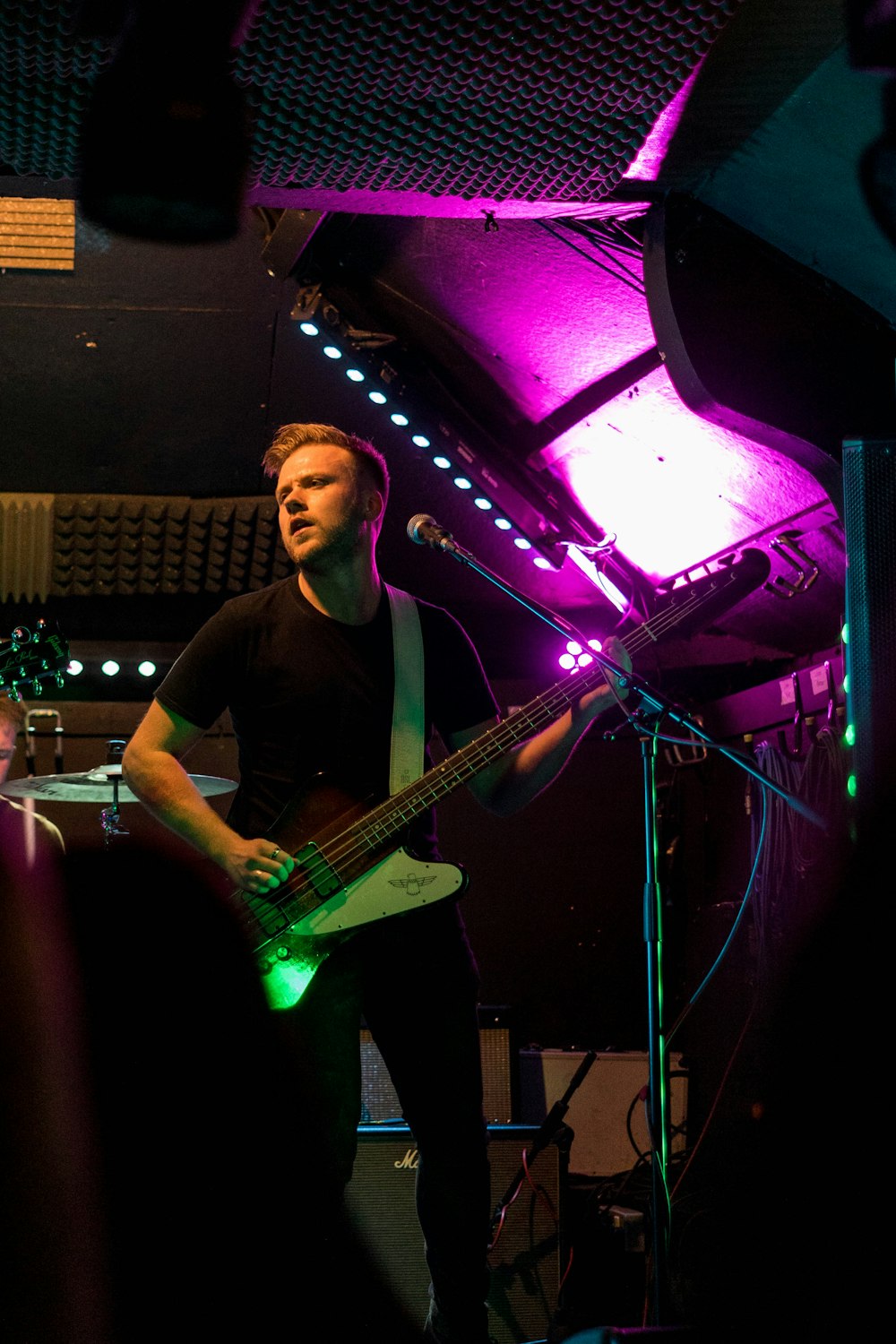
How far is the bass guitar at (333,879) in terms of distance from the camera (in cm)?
252

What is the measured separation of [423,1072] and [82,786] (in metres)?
2.22

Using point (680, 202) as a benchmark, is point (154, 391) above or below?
above

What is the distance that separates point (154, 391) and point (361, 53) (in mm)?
3700

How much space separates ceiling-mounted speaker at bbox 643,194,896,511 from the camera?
6.93 ft

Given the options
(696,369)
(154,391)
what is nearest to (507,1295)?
(696,369)

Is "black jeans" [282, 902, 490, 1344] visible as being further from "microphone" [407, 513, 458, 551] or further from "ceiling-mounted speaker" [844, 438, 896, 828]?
"ceiling-mounted speaker" [844, 438, 896, 828]

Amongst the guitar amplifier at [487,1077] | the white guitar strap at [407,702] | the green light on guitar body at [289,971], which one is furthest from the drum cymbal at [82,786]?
the green light on guitar body at [289,971]

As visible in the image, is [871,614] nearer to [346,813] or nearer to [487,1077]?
[346,813]

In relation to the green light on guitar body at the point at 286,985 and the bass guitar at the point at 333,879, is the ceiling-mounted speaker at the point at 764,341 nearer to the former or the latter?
the bass guitar at the point at 333,879

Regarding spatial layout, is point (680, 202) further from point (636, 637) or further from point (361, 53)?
point (636, 637)

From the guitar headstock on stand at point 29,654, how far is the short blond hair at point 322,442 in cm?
119

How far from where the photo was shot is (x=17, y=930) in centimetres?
186

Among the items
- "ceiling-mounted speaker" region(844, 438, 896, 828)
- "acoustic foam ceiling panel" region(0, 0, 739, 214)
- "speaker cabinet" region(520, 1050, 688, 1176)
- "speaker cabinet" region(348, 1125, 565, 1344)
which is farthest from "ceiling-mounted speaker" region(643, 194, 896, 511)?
"speaker cabinet" region(520, 1050, 688, 1176)

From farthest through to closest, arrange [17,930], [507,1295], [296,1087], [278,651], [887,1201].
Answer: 1. [507,1295]
2. [278,651]
3. [296,1087]
4. [17,930]
5. [887,1201]
